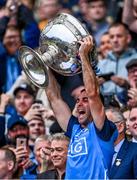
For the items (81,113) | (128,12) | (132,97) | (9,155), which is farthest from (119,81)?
(81,113)

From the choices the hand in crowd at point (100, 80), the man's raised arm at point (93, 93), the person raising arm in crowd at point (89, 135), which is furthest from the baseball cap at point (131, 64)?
the man's raised arm at point (93, 93)

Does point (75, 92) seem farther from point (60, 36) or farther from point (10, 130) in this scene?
point (60, 36)

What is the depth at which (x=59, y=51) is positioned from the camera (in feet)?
27.7

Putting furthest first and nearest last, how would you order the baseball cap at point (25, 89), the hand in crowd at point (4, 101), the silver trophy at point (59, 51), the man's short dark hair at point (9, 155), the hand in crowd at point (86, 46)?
1. the baseball cap at point (25, 89)
2. the hand in crowd at point (4, 101)
3. the man's short dark hair at point (9, 155)
4. the silver trophy at point (59, 51)
5. the hand in crowd at point (86, 46)

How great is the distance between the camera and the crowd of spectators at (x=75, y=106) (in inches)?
320

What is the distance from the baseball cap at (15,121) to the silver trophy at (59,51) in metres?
2.39

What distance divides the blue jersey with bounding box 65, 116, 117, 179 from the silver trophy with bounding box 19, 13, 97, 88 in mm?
618

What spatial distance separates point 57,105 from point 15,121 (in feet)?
6.91

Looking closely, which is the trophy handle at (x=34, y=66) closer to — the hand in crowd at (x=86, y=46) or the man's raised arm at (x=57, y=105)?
the man's raised arm at (x=57, y=105)

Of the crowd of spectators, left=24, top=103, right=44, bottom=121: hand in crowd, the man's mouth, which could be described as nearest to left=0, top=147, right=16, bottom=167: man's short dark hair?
the crowd of spectators

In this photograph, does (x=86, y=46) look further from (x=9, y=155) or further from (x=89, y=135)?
(x=9, y=155)

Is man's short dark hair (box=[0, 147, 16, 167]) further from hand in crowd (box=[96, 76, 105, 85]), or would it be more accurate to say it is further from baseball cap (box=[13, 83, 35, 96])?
baseball cap (box=[13, 83, 35, 96])

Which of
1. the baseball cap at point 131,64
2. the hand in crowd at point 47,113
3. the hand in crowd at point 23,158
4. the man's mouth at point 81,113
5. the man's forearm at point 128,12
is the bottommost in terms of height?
the hand in crowd at point 23,158

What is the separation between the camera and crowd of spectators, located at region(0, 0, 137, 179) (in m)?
8.13
